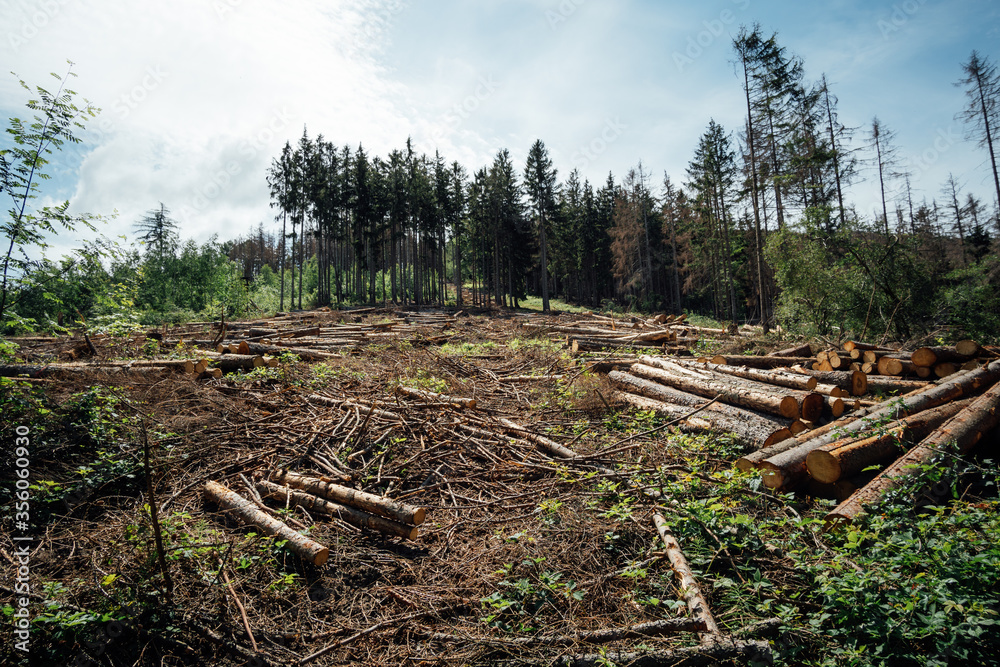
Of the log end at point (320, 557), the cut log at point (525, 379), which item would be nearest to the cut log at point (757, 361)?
the cut log at point (525, 379)

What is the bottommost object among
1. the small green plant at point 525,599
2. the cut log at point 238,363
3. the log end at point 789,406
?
the small green plant at point 525,599

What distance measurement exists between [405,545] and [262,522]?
1.40 m

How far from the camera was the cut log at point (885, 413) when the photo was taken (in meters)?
4.58

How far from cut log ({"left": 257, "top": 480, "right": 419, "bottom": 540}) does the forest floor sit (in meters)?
0.10

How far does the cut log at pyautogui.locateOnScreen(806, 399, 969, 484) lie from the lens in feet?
14.4

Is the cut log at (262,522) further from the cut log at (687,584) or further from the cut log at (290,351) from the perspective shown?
the cut log at (290,351)

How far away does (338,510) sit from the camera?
14.6ft

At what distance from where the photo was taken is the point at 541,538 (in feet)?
13.1

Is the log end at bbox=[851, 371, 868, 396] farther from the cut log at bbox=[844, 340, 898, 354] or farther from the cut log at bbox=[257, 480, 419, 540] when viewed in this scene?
the cut log at bbox=[257, 480, 419, 540]

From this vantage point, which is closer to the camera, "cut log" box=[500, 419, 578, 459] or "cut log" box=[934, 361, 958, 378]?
"cut log" box=[500, 419, 578, 459]

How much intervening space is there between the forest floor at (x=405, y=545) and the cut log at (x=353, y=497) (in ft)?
0.79

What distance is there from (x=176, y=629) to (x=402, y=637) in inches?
60.8

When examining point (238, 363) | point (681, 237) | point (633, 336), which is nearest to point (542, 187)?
point (681, 237)

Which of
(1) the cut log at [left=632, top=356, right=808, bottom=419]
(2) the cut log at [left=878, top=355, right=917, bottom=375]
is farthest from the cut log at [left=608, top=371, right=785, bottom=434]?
(2) the cut log at [left=878, top=355, right=917, bottom=375]
